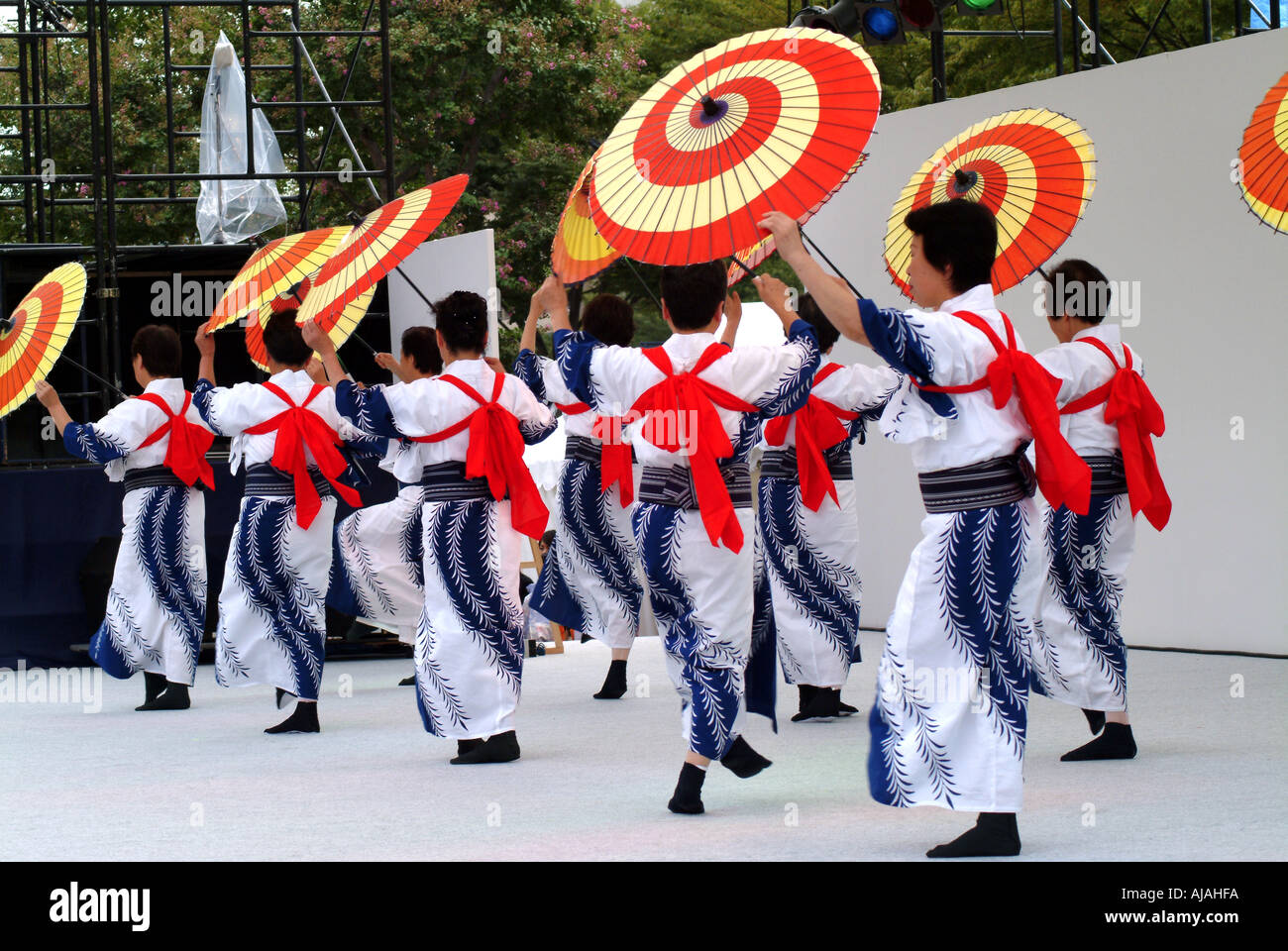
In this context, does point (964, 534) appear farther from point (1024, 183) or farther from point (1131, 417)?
point (1024, 183)

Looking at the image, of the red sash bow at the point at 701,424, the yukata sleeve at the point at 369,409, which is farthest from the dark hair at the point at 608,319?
the red sash bow at the point at 701,424

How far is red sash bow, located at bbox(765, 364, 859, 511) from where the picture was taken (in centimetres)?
535

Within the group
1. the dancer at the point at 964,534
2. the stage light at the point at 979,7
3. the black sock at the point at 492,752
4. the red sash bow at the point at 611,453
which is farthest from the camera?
the stage light at the point at 979,7

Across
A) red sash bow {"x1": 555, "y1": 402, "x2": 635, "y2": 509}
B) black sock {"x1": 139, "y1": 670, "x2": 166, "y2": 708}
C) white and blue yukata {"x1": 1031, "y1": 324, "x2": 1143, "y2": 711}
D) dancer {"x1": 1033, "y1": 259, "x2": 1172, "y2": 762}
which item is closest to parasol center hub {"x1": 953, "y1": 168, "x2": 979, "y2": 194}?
dancer {"x1": 1033, "y1": 259, "x2": 1172, "y2": 762}

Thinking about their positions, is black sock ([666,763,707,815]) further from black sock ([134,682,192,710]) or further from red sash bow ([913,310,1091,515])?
black sock ([134,682,192,710])

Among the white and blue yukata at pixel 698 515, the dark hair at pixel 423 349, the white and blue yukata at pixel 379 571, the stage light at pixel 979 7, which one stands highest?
the stage light at pixel 979 7

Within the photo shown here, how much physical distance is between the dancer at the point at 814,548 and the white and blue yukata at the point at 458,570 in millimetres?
1062

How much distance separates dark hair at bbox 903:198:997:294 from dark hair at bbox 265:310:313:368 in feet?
10.00

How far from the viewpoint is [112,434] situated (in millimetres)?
6172

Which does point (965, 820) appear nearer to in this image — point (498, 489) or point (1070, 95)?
point (498, 489)

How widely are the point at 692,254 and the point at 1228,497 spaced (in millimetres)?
4376

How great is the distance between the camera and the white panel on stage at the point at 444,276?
7816 millimetres

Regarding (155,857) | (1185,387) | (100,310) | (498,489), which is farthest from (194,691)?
(1185,387)

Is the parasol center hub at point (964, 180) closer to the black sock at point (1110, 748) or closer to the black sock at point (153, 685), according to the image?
the black sock at point (1110, 748)
